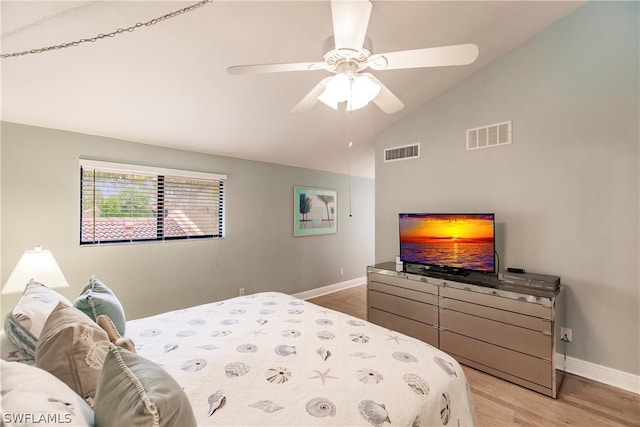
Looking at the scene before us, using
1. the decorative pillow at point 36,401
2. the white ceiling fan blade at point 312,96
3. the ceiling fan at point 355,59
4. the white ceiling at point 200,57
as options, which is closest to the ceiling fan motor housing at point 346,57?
the ceiling fan at point 355,59

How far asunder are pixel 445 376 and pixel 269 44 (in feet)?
7.76

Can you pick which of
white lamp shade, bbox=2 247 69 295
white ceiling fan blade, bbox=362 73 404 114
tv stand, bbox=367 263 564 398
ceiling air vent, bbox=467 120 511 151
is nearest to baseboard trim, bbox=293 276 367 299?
tv stand, bbox=367 263 564 398

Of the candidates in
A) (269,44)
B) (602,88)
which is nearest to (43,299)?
(269,44)

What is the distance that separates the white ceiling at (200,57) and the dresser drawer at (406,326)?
234cm

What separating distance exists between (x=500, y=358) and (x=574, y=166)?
177 cm

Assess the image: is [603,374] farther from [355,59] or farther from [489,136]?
[355,59]

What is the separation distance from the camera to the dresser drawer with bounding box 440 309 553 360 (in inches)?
87.5

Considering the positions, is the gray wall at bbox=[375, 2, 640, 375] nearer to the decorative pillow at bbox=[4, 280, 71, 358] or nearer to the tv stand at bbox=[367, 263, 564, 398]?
the tv stand at bbox=[367, 263, 564, 398]

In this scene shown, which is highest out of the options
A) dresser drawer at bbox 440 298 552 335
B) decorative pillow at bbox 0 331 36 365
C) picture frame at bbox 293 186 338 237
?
picture frame at bbox 293 186 338 237

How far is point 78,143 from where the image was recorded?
8.78 feet

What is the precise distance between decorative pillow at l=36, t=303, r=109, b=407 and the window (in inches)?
87.5

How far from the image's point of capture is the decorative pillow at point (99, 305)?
1396 millimetres

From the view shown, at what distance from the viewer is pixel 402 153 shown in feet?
12.4

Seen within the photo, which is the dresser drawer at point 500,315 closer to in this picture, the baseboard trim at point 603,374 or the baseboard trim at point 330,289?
the baseboard trim at point 603,374
